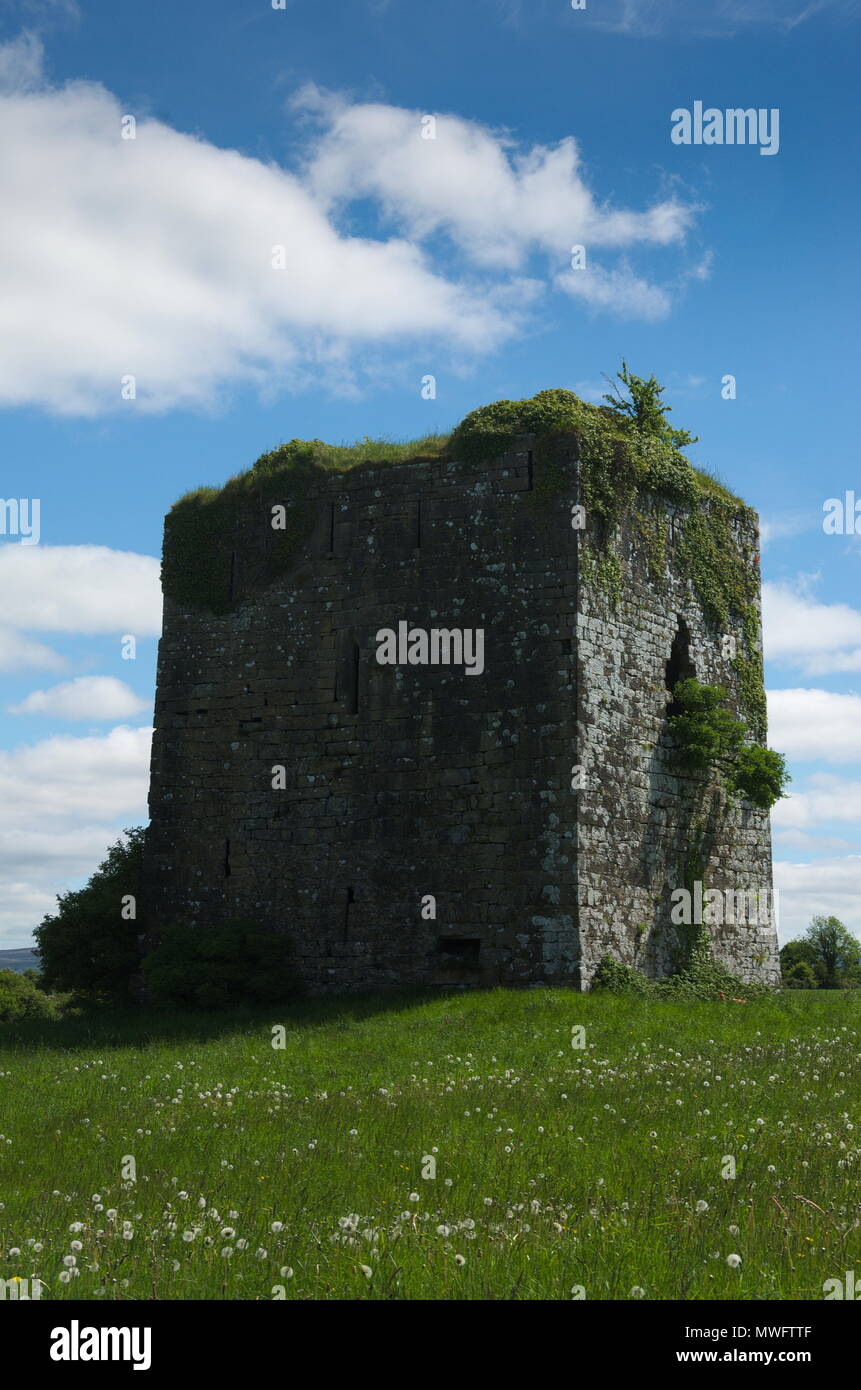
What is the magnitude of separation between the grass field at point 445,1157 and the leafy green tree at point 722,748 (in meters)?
5.42

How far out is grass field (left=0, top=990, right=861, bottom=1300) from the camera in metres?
6.50

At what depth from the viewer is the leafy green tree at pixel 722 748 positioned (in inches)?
856

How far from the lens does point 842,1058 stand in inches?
552

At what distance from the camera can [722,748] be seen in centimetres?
2216

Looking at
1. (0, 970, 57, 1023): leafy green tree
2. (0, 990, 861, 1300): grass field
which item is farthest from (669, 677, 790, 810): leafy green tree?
(0, 970, 57, 1023): leafy green tree

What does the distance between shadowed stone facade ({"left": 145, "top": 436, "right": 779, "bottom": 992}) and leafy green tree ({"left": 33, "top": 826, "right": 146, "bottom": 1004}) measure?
760mm

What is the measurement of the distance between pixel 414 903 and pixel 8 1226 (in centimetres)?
1292

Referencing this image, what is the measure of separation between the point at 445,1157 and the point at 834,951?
2983cm

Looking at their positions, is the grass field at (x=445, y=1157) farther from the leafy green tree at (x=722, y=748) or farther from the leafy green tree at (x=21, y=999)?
the leafy green tree at (x=21, y=999)

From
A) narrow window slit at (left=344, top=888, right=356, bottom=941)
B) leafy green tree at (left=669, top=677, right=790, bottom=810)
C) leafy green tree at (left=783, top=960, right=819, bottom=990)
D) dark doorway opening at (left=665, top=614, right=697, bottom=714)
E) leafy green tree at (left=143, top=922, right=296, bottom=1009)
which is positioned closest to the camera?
leafy green tree at (left=143, top=922, right=296, bottom=1009)

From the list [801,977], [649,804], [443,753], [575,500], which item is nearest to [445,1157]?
[443,753]

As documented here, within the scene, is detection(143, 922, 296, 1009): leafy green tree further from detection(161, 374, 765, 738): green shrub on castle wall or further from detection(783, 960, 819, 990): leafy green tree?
detection(783, 960, 819, 990): leafy green tree
